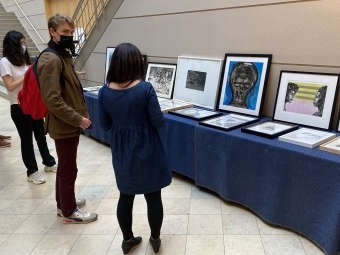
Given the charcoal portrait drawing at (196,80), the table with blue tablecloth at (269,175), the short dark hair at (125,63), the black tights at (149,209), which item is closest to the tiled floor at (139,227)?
the table with blue tablecloth at (269,175)

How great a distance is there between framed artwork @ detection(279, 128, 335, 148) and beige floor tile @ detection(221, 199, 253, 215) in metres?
0.65

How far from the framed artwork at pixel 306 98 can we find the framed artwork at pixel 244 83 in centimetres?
17

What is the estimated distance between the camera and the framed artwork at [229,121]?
7.58ft

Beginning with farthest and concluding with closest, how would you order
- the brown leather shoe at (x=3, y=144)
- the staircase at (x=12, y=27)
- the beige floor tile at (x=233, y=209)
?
the staircase at (x=12, y=27) → the brown leather shoe at (x=3, y=144) → the beige floor tile at (x=233, y=209)

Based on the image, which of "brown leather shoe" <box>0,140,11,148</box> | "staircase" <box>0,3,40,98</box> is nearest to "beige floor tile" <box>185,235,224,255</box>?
"brown leather shoe" <box>0,140,11,148</box>

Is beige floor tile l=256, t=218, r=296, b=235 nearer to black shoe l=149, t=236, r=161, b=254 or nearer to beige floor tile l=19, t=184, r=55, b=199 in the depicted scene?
black shoe l=149, t=236, r=161, b=254

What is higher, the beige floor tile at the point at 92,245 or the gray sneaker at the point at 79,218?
the gray sneaker at the point at 79,218

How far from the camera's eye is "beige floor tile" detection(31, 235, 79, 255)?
195 cm

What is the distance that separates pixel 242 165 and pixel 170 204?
69 cm

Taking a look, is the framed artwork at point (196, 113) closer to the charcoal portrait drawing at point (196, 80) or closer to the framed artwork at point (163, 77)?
the charcoal portrait drawing at point (196, 80)

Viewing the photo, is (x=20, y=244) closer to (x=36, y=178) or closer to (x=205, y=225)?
(x=36, y=178)

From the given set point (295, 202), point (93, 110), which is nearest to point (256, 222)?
point (295, 202)

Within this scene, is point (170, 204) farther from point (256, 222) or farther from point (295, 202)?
point (295, 202)

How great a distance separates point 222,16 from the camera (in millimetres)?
2766
